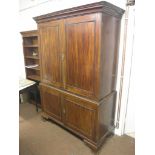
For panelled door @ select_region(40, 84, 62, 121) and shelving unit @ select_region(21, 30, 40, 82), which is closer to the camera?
panelled door @ select_region(40, 84, 62, 121)

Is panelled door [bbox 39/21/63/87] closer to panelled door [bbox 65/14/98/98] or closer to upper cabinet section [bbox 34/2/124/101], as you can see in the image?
upper cabinet section [bbox 34/2/124/101]

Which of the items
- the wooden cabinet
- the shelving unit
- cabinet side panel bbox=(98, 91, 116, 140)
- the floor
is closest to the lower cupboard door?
the wooden cabinet

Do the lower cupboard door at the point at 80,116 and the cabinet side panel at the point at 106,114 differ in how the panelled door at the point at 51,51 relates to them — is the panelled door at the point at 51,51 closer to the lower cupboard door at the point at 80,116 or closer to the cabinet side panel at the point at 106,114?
the lower cupboard door at the point at 80,116

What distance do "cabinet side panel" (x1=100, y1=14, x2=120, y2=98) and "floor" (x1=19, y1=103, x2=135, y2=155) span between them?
838 mm

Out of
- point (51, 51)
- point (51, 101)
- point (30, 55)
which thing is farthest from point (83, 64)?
point (30, 55)

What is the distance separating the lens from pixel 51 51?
2.19m

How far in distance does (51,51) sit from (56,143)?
4.79 feet

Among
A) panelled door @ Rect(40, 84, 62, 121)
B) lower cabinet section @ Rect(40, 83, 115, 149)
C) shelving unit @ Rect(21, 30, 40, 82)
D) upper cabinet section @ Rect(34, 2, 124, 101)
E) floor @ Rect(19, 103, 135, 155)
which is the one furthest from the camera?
shelving unit @ Rect(21, 30, 40, 82)

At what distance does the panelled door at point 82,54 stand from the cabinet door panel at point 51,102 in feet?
1.42

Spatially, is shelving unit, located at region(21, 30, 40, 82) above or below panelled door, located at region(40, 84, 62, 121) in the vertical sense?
above

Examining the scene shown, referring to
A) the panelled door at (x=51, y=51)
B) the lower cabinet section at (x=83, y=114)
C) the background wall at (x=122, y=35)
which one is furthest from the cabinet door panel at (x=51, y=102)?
the background wall at (x=122, y=35)

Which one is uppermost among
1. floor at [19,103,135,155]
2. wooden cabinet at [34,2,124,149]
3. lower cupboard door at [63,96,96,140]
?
wooden cabinet at [34,2,124,149]

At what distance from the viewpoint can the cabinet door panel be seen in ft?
7.61

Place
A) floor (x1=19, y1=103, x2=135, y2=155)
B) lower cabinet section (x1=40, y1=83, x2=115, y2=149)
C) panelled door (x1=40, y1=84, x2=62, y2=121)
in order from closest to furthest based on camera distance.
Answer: lower cabinet section (x1=40, y1=83, x2=115, y2=149)
floor (x1=19, y1=103, x2=135, y2=155)
panelled door (x1=40, y1=84, x2=62, y2=121)
